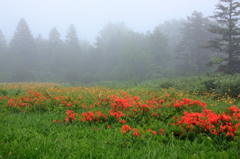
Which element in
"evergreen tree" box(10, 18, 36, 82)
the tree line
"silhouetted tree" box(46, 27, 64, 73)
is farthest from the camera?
"silhouetted tree" box(46, 27, 64, 73)

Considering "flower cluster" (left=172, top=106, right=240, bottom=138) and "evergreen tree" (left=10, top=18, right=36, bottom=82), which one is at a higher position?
"evergreen tree" (left=10, top=18, right=36, bottom=82)

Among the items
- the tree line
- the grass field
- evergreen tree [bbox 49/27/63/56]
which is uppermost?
evergreen tree [bbox 49/27/63/56]

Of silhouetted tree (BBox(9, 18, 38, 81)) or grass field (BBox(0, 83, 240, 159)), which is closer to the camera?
grass field (BBox(0, 83, 240, 159))

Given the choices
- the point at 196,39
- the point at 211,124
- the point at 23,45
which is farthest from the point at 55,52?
the point at 211,124

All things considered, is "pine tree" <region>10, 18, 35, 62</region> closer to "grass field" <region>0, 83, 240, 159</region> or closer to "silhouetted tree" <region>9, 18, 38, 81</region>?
"silhouetted tree" <region>9, 18, 38, 81</region>

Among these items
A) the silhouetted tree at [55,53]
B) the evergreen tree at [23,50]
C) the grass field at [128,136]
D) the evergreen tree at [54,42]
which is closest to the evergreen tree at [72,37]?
the silhouetted tree at [55,53]

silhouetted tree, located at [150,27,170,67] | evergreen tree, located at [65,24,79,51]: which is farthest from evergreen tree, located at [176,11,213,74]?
evergreen tree, located at [65,24,79,51]

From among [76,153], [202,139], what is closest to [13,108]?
[76,153]

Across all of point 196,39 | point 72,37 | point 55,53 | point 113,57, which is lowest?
point 113,57

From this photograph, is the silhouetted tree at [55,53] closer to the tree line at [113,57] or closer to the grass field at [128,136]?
the tree line at [113,57]

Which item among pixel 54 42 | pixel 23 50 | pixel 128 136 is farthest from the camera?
pixel 54 42

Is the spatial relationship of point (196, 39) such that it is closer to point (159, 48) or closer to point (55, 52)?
point (159, 48)

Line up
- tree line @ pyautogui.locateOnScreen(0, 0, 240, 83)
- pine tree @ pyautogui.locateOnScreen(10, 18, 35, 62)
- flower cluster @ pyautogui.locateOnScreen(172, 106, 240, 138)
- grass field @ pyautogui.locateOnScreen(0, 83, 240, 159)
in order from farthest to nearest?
pine tree @ pyautogui.locateOnScreen(10, 18, 35, 62), tree line @ pyautogui.locateOnScreen(0, 0, 240, 83), flower cluster @ pyautogui.locateOnScreen(172, 106, 240, 138), grass field @ pyautogui.locateOnScreen(0, 83, 240, 159)

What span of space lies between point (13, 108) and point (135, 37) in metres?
39.3
